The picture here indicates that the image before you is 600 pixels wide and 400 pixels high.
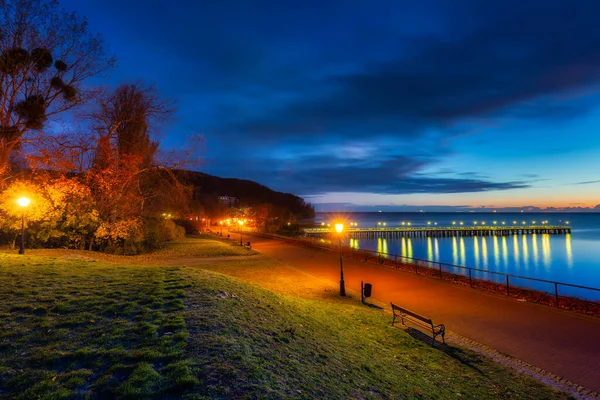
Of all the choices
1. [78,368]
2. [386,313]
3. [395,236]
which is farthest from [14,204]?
[395,236]

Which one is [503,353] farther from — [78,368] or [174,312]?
[78,368]

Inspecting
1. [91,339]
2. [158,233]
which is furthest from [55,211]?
[91,339]

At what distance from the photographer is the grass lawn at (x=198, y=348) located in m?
4.09

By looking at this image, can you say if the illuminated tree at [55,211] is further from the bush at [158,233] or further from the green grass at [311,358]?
the green grass at [311,358]

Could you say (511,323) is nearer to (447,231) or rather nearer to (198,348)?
(198,348)

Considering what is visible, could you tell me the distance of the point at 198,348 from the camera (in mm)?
4957

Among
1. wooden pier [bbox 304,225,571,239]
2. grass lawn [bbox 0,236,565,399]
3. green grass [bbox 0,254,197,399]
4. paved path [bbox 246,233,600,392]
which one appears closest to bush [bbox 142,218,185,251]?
paved path [bbox 246,233,600,392]

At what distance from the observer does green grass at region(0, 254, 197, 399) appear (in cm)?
393

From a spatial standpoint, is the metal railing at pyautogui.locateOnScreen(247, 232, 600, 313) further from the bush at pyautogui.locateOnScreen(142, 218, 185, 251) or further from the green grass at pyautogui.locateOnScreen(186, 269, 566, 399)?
the bush at pyautogui.locateOnScreen(142, 218, 185, 251)

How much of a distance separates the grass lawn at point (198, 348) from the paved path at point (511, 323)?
1.47 meters

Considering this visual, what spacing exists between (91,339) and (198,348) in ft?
5.73

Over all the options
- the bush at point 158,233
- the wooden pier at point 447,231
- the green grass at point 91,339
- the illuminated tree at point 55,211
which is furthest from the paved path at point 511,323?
the wooden pier at point 447,231

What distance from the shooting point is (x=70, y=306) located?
21.5 feet

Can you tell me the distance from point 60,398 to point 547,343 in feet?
35.5
